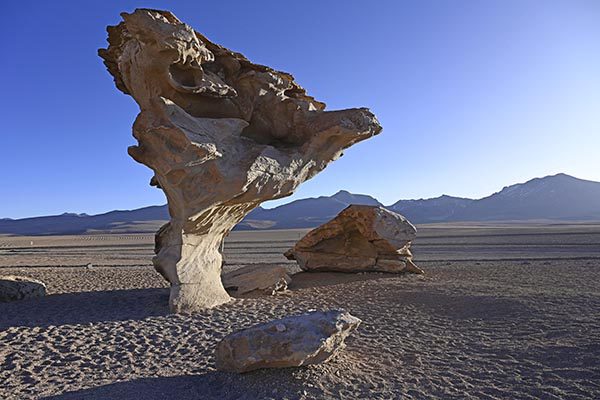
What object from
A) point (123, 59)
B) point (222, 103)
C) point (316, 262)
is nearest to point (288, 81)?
point (222, 103)

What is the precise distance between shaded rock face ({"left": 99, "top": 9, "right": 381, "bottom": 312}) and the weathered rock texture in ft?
13.6

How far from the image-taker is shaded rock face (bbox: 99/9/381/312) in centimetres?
973

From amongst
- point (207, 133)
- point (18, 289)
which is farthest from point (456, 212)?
point (18, 289)

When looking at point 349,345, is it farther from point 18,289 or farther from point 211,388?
point 18,289

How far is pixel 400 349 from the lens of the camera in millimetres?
7531

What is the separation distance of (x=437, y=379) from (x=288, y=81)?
29.0ft

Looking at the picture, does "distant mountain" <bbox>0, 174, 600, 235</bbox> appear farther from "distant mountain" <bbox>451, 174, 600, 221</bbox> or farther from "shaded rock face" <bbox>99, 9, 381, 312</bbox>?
"shaded rock face" <bbox>99, 9, 381, 312</bbox>

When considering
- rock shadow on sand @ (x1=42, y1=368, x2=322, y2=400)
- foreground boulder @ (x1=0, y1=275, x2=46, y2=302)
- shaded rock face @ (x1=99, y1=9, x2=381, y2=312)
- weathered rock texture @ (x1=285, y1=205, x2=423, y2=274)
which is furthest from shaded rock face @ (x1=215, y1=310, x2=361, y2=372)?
weathered rock texture @ (x1=285, y1=205, x2=423, y2=274)

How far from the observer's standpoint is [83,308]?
1069cm

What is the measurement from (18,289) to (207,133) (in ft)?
23.3

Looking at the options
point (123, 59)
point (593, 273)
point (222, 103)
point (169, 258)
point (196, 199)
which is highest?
point (123, 59)

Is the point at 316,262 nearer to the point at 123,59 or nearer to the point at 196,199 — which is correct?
the point at 196,199

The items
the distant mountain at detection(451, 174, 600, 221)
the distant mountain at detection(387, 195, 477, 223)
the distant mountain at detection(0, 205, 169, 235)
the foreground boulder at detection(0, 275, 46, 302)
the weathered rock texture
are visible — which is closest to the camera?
the foreground boulder at detection(0, 275, 46, 302)

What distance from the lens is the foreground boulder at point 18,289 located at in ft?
38.6
